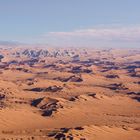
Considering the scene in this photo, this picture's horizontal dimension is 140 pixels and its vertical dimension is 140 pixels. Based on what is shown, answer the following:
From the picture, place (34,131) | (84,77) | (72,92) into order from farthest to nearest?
(84,77) → (72,92) → (34,131)

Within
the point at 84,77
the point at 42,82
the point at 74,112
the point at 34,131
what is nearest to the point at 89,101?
the point at 74,112

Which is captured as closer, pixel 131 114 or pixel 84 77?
pixel 131 114

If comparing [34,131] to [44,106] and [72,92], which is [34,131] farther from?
[72,92]

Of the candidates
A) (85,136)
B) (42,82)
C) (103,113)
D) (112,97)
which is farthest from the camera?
(42,82)

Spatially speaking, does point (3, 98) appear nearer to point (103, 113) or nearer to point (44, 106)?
point (44, 106)

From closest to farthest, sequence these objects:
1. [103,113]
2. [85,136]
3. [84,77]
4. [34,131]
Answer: [85,136], [34,131], [103,113], [84,77]

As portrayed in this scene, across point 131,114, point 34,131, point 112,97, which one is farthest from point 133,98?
point 34,131

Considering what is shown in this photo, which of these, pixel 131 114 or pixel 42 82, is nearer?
pixel 131 114

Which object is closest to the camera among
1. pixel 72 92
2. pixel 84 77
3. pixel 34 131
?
pixel 34 131
